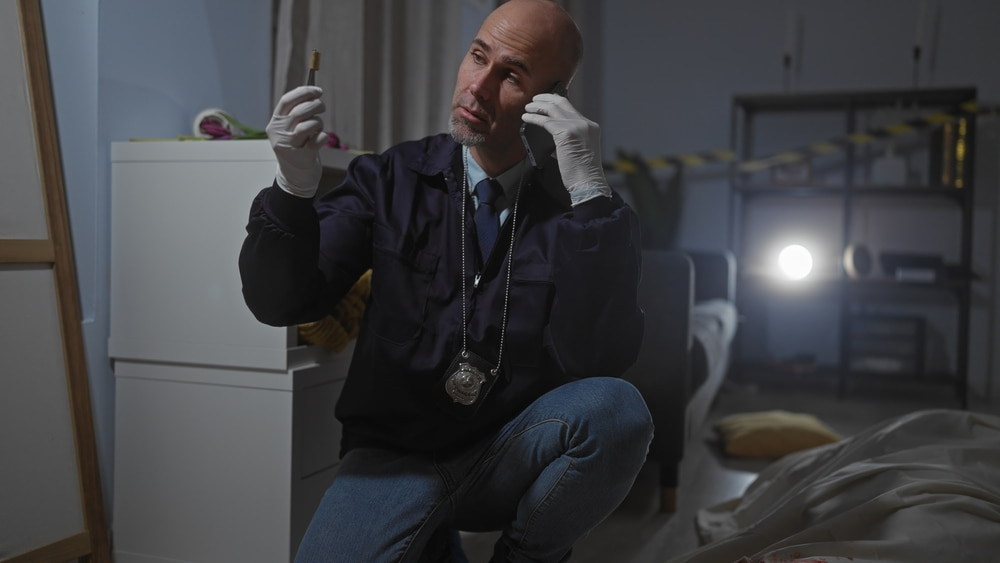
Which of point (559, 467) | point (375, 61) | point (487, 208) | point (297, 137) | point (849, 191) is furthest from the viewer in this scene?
point (849, 191)

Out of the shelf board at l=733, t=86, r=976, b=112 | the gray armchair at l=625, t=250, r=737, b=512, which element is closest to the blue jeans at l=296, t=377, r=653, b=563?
the gray armchair at l=625, t=250, r=737, b=512

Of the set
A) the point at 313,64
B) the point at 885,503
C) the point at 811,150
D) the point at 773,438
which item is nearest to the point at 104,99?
the point at 313,64

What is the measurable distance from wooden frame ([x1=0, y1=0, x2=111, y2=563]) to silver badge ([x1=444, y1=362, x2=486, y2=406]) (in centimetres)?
75

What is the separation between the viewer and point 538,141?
1341 millimetres

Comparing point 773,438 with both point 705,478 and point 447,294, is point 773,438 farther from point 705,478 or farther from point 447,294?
point 447,294

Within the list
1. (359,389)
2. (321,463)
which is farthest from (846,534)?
(321,463)

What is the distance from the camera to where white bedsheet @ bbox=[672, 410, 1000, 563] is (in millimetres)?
1350

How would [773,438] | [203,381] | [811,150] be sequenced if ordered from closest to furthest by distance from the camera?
[203,381] → [773,438] → [811,150]

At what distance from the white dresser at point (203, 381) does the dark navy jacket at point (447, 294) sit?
25cm

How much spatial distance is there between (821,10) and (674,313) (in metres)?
3.00

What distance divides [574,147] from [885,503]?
0.82 metres

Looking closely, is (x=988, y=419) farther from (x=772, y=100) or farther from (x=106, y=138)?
(x=772, y=100)

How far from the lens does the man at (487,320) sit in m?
1.25

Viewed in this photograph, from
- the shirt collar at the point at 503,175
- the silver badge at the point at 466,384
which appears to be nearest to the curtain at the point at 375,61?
the shirt collar at the point at 503,175
